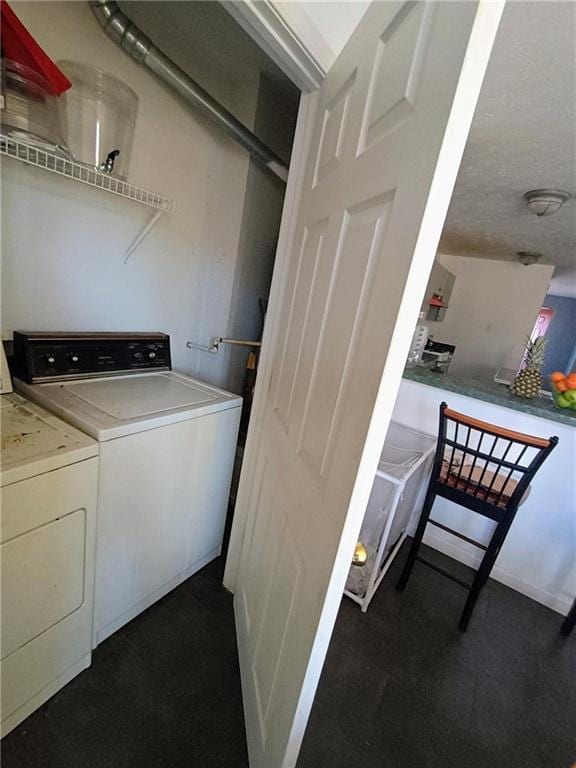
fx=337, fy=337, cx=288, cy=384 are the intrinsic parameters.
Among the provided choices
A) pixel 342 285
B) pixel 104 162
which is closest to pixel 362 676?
pixel 342 285

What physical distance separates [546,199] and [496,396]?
114 centimetres

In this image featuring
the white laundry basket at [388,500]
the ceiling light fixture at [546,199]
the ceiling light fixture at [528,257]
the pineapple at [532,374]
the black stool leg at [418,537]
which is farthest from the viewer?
the ceiling light fixture at [528,257]

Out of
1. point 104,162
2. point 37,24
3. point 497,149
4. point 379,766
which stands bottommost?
point 379,766

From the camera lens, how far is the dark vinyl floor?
1.08 m

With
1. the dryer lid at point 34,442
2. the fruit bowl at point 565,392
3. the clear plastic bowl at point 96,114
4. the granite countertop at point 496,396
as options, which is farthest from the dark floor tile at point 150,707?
the fruit bowl at point 565,392

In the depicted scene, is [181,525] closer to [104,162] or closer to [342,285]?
[342,285]

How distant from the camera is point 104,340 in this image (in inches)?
58.4

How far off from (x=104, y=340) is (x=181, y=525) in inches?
34.6

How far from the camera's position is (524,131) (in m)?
1.36

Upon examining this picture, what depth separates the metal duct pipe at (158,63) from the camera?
1.19 meters

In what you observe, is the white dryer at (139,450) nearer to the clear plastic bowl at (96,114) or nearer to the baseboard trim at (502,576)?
the clear plastic bowl at (96,114)

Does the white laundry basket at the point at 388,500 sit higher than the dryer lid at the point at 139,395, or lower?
lower

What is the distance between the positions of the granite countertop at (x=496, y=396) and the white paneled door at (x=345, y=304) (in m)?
1.31

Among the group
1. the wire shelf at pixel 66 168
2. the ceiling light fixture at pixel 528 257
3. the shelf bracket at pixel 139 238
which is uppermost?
the ceiling light fixture at pixel 528 257
